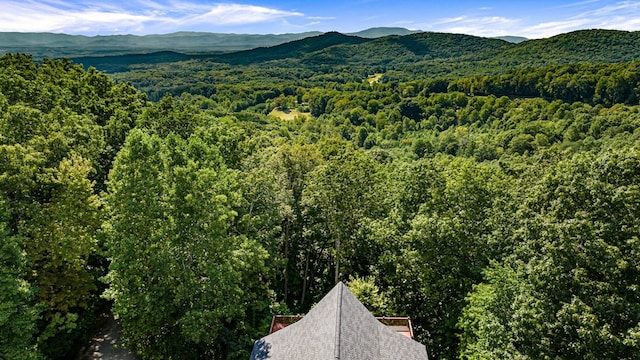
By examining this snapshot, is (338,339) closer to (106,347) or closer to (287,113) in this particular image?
(106,347)

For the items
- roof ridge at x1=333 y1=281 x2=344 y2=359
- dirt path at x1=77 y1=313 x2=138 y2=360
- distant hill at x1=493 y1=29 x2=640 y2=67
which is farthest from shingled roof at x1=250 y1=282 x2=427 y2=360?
distant hill at x1=493 y1=29 x2=640 y2=67

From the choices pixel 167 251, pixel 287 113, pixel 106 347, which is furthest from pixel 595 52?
pixel 106 347

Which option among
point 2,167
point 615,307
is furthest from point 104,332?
point 615,307

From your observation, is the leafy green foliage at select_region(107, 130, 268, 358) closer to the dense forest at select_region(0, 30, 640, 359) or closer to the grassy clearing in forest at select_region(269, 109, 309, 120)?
the dense forest at select_region(0, 30, 640, 359)

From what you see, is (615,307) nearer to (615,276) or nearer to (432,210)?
(615,276)

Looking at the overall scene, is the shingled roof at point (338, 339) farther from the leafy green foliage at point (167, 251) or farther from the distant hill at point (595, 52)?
the distant hill at point (595, 52)

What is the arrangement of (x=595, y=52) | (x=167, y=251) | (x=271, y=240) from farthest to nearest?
(x=595, y=52) → (x=271, y=240) → (x=167, y=251)
